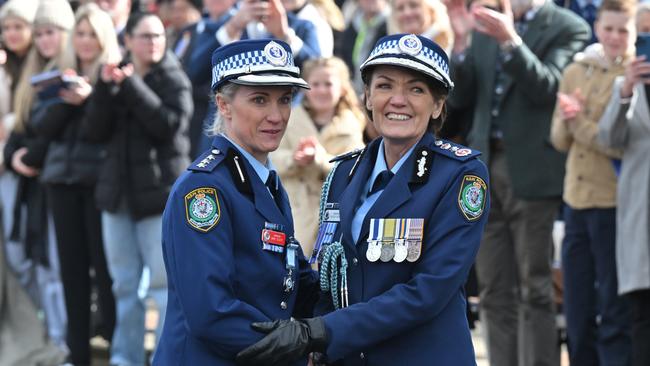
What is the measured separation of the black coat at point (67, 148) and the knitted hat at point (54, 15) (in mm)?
793

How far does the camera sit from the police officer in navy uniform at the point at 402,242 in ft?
13.3

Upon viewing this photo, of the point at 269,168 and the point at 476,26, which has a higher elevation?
the point at 476,26

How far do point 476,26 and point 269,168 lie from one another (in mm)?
3277

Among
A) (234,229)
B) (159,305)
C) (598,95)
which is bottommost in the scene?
(159,305)

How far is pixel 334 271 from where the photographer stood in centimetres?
427

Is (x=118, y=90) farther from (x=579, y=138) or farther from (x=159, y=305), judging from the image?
(x=579, y=138)

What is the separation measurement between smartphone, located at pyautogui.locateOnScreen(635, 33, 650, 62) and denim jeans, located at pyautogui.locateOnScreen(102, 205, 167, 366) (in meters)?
3.16

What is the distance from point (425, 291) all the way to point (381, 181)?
18.6 inches

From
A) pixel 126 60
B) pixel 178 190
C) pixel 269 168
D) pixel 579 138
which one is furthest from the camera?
pixel 126 60

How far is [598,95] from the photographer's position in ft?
24.2

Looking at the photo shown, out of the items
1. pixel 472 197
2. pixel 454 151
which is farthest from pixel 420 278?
pixel 454 151

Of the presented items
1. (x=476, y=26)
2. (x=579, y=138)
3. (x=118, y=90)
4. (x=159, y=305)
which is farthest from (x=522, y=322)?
(x=118, y=90)

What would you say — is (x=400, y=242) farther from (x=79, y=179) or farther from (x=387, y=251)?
(x=79, y=179)

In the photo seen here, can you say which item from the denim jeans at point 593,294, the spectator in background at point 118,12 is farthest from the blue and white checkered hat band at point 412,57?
the spectator in background at point 118,12
